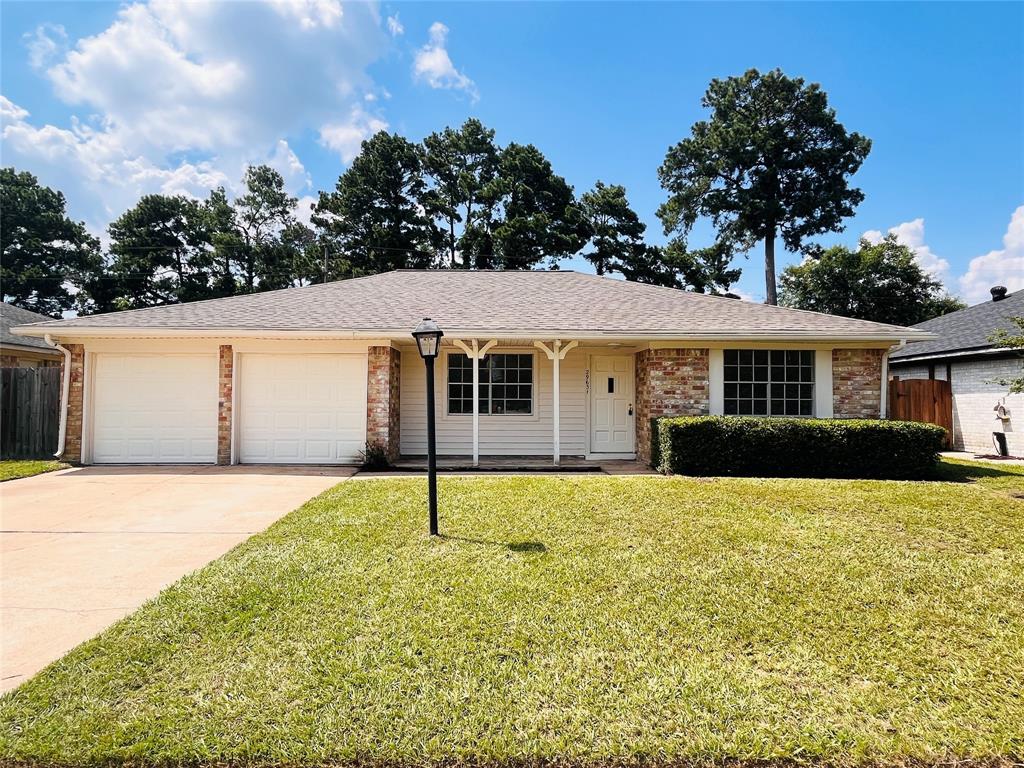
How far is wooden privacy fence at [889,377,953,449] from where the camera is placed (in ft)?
41.5

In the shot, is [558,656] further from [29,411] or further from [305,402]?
[29,411]

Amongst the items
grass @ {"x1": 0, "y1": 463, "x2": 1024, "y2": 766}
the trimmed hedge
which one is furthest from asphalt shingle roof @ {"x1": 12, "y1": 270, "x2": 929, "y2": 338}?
grass @ {"x1": 0, "y1": 463, "x2": 1024, "y2": 766}

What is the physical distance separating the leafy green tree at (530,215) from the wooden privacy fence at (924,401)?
16.4 meters

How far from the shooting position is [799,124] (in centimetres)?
2738

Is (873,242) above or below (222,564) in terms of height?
above

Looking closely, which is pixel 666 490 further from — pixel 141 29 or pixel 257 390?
pixel 141 29

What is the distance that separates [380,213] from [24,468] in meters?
22.3

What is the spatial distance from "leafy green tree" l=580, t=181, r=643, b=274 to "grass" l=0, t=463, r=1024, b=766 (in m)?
23.7

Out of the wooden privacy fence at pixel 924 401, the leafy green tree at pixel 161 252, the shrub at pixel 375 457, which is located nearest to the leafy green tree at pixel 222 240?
the leafy green tree at pixel 161 252

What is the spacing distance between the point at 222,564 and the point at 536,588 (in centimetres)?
261

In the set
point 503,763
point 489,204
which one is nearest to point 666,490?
point 503,763

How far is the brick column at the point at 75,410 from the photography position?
9117mm

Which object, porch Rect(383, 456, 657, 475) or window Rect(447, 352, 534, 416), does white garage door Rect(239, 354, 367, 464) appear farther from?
window Rect(447, 352, 534, 416)

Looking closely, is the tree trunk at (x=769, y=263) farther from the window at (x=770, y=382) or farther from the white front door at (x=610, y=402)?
the white front door at (x=610, y=402)
